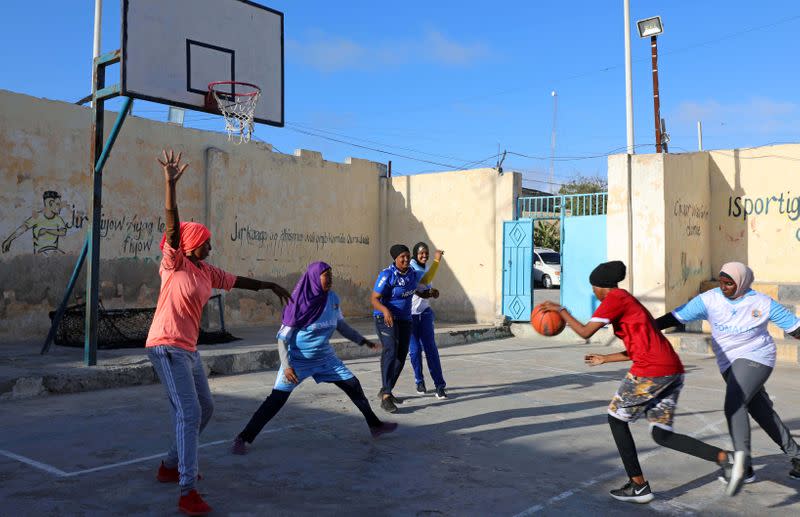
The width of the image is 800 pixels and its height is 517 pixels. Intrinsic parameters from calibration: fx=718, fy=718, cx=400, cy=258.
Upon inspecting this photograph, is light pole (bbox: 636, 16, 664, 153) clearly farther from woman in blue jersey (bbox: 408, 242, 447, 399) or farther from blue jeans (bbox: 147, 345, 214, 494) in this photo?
blue jeans (bbox: 147, 345, 214, 494)

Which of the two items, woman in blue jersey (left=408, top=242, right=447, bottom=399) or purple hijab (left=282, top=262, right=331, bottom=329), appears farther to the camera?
woman in blue jersey (left=408, top=242, right=447, bottom=399)

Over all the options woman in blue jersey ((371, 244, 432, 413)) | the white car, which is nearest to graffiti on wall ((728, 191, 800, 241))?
woman in blue jersey ((371, 244, 432, 413))

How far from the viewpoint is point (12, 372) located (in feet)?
27.8

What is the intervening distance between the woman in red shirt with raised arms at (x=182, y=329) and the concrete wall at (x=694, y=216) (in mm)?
10721

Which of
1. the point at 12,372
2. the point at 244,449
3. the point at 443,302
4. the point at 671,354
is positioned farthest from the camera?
the point at 443,302

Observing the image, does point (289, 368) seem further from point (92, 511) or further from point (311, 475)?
point (92, 511)

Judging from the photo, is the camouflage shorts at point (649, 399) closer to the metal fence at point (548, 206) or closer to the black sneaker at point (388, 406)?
the black sneaker at point (388, 406)

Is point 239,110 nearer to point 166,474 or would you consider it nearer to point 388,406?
point 388,406

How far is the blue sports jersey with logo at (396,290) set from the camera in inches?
291

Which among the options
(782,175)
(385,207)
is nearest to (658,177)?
(782,175)

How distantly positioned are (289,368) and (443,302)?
11.6 m

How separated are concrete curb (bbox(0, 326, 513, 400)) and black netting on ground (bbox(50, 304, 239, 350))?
1254 millimetres

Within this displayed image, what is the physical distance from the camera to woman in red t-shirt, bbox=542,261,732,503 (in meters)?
4.52

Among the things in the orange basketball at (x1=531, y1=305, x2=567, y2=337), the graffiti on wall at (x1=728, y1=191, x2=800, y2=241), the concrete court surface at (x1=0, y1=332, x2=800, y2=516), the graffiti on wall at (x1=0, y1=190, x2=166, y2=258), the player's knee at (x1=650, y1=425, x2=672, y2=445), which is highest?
the graffiti on wall at (x1=728, y1=191, x2=800, y2=241)
